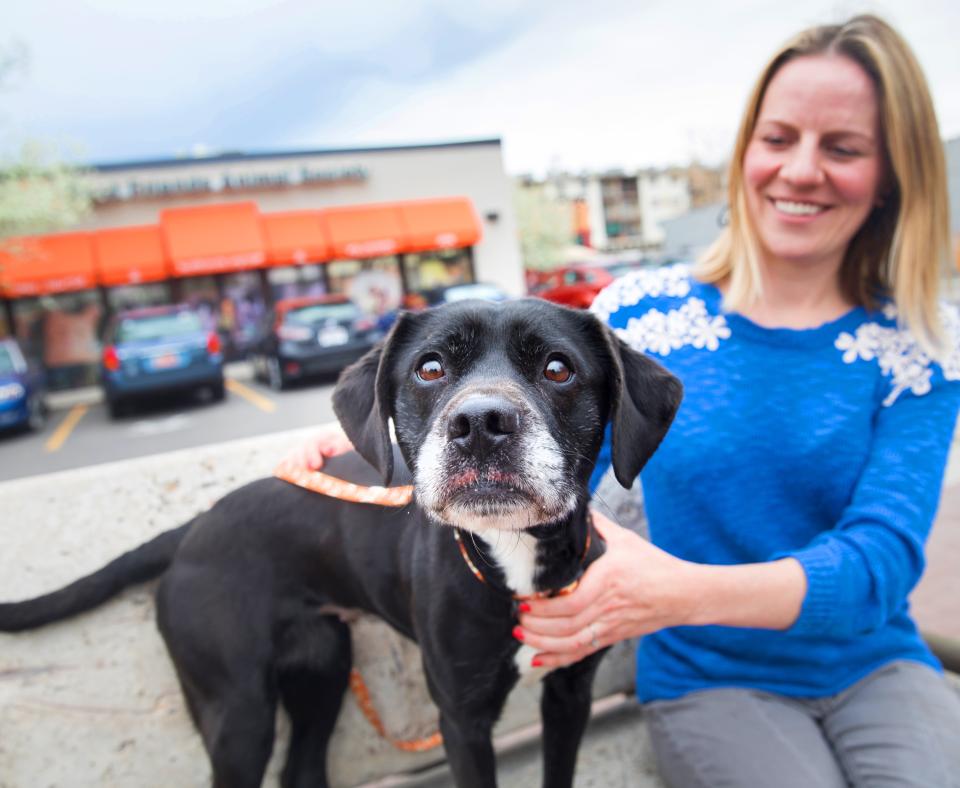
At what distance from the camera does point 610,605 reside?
5.20ft

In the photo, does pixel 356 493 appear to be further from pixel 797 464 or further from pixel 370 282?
pixel 370 282

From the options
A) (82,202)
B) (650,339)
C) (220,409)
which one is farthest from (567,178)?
(650,339)

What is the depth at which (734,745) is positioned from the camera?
1.74 meters

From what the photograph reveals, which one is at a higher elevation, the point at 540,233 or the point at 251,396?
the point at 540,233

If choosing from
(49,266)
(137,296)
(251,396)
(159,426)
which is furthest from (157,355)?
(137,296)

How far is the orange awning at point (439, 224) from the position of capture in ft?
75.6

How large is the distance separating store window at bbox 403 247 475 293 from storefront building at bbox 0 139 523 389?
37mm

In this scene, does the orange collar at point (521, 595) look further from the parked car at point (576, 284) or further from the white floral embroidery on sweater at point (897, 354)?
the parked car at point (576, 284)

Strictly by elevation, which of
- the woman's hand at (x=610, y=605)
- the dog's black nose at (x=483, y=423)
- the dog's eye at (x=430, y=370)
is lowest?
the woman's hand at (x=610, y=605)

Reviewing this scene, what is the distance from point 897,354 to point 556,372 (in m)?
1.03

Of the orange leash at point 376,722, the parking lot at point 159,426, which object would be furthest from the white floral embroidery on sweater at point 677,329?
the parking lot at point 159,426

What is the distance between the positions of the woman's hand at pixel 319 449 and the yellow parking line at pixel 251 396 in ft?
34.9

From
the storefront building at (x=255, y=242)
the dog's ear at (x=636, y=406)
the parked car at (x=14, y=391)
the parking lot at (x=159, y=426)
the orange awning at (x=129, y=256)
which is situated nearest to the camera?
the dog's ear at (x=636, y=406)

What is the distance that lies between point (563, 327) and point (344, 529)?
80cm
